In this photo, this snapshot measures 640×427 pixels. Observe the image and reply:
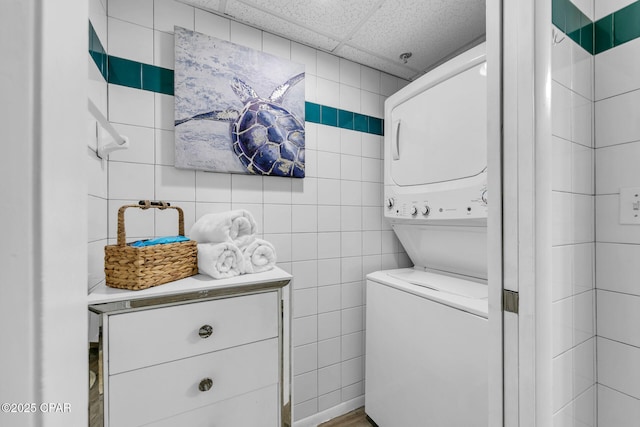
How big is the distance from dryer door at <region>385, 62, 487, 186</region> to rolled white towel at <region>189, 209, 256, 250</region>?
0.91 metres

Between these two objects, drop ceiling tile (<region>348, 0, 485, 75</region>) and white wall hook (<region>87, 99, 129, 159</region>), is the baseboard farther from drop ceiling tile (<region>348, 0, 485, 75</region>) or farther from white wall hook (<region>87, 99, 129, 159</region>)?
drop ceiling tile (<region>348, 0, 485, 75</region>)

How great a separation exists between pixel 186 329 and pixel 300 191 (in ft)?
2.95

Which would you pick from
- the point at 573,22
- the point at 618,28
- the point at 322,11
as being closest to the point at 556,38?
the point at 573,22

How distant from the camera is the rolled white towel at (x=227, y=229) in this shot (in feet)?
3.34

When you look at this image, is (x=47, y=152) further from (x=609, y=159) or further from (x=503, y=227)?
(x=609, y=159)

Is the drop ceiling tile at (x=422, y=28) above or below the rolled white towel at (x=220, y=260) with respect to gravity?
above

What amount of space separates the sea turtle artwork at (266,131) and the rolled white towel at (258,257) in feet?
1.48

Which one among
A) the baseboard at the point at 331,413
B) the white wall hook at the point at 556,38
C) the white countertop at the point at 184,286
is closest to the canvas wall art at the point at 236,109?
the white countertop at the point at 184,286

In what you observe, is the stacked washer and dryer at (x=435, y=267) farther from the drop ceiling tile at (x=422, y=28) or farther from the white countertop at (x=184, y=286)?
the white countertop at (x=184, y=286)

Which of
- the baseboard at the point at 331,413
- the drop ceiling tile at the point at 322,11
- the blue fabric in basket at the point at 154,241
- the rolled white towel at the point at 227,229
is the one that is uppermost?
the drop ceiling tile at the point at 322,11

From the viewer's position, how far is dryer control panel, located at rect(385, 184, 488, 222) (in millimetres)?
1138

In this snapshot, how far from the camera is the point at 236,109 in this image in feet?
4.35

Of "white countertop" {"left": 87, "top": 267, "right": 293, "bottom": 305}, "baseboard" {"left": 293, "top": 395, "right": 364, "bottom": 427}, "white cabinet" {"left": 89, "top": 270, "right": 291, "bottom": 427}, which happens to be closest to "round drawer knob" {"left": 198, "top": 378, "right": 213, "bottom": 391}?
"white cabinet" {"left": 89, "top": 270, "right": 291, "bottom": 427}
